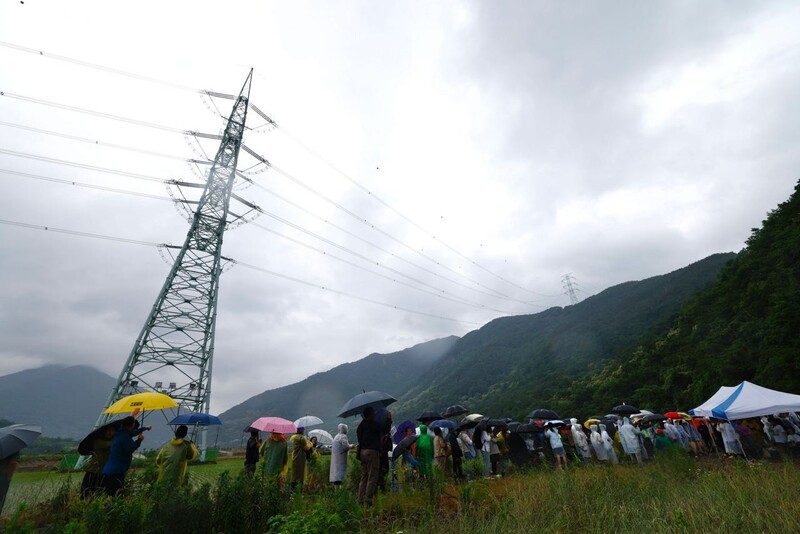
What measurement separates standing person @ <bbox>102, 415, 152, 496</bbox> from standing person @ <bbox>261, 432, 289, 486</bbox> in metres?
2.80

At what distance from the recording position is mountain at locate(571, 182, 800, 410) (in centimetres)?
2472

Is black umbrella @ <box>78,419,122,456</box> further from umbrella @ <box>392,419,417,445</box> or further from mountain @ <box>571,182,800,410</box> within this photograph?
mountain @ <box>571,182,800,410</box>

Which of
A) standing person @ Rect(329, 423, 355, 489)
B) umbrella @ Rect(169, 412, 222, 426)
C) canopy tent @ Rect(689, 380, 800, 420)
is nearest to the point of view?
standing person @ Rect(329, 423, 355, 489)

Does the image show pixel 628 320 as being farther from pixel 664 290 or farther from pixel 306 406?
pixel 306 406

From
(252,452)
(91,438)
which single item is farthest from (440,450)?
(91,438)

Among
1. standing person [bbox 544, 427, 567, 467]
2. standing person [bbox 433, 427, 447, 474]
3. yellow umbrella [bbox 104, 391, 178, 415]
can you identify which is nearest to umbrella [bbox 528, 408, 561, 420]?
standing person [bbox 544, 427, 567, 467]

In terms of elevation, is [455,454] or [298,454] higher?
[298,454]

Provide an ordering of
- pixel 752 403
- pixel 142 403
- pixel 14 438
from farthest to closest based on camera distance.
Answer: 1. pixel 752 403
2. pixel 142 403
3. pixel 14 438

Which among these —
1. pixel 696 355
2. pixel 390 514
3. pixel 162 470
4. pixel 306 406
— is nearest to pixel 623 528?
pixel 390 514

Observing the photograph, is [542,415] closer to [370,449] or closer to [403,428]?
[403,428]

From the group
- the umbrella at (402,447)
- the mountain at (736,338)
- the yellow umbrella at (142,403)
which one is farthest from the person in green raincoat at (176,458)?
Answer: the mountain at (736,338)

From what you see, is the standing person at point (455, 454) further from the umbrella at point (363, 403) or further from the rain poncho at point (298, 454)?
the rain poncho at point (298, 454)

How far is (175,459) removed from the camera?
7812 millimetres

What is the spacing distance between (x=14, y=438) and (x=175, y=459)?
260 centimetres
